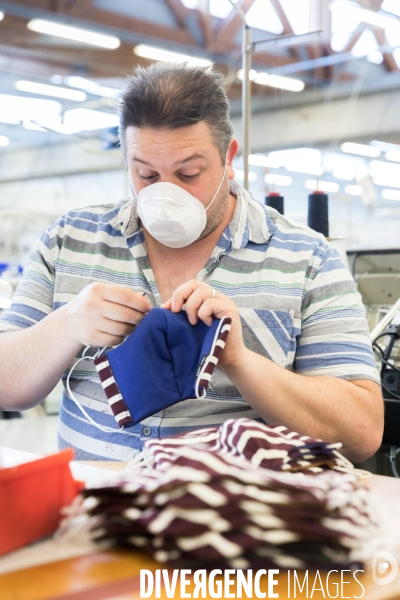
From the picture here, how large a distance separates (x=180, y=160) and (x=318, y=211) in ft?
4.34

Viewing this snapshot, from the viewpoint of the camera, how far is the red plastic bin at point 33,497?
0.77m

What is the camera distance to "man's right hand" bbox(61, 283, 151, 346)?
3.74ft

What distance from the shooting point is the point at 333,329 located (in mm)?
1412

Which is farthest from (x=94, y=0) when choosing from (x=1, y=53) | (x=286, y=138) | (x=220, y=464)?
(x=220, y=464)

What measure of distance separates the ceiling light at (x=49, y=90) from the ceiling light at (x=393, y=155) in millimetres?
3207

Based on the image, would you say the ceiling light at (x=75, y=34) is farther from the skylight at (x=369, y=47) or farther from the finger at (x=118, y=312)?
the finger at (x=118, y=312)

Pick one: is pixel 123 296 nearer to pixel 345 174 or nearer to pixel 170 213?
pixel 170 213

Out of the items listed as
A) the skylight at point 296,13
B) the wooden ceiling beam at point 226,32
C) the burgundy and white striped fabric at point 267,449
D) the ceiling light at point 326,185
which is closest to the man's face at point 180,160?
the burgundy and white striped fabric at point 267,449

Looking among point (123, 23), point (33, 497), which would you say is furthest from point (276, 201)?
point (123, 23)

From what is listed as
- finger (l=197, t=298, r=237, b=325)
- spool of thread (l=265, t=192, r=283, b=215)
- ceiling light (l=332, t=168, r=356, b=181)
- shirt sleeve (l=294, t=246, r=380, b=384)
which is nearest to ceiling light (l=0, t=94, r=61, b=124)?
ceiling light (l=332, t=168, r=356, b=181)

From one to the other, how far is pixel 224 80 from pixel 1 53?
20.1ft

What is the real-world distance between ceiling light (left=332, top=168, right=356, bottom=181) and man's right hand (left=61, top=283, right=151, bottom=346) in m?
6.87

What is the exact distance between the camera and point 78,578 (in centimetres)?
71

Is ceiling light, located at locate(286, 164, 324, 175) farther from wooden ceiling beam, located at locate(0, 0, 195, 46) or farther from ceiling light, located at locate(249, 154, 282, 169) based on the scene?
wooden ceiling beam, located at locate(0, 0, 195, 46)
